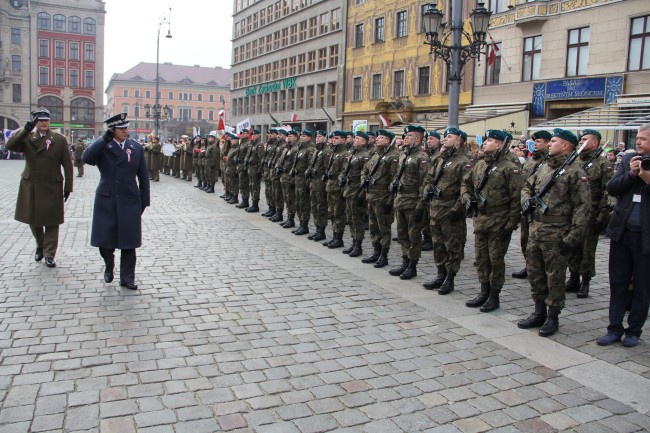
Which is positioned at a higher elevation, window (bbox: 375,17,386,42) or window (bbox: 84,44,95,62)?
window (bbox: 84,44,95,62)

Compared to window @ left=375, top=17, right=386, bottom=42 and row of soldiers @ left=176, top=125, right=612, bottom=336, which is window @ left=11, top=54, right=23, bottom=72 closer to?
window @ left=375, top=17, right=386, bottom=42

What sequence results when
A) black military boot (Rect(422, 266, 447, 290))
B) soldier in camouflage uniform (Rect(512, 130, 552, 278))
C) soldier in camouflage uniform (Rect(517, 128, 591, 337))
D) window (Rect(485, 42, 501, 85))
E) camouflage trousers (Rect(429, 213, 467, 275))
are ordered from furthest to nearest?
window (Rect(485, 42, 501, 85)), black military boot (Rect(422, 266, 447, 290)), camouflage trousers (Rect(429, 213, 467, 275)), soldier in camouflage uniform (Rect(512, 130, 552, 278)), soldier in camouflage uniform (Rect(517, 128, 591, 337))

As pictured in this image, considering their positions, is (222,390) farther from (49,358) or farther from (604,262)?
(604,262)

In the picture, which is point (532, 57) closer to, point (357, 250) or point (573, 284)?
point (357, 250)

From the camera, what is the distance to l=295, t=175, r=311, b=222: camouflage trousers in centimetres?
1189

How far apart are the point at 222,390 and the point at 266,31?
57.5 m

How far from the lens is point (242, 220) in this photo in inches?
537

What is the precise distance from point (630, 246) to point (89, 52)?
86379 millimetres

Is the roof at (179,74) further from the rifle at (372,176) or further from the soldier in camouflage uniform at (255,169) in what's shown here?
the rifle at (372,176)

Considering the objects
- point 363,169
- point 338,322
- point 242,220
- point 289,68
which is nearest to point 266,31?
point 289,68

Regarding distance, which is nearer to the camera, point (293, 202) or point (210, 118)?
point (293, 202)

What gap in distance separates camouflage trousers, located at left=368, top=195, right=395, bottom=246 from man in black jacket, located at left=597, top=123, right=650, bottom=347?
366 centimetres

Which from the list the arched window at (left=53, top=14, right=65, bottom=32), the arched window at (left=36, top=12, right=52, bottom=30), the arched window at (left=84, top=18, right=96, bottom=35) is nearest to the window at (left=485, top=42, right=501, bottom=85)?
the arched window at (left=84, top=18, right=96, bottom=35)

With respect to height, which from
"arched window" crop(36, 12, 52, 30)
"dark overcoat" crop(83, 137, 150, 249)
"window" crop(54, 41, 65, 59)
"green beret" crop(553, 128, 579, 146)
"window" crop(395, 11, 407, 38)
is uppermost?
"arched window" crop(36, 12, 52, 30)
